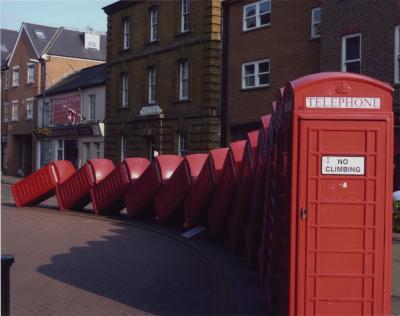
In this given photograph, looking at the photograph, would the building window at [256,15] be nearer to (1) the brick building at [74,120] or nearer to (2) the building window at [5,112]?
(1) the brick building at [74,120]

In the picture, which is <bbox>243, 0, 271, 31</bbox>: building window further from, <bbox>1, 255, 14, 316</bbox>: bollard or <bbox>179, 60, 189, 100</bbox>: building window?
<bbox>1, 255, 14, 316</bbox>: bollard

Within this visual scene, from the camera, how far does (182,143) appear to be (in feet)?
104

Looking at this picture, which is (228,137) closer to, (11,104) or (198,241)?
(198,241)

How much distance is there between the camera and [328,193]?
6.28 meters

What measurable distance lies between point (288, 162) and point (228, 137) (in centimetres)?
2242

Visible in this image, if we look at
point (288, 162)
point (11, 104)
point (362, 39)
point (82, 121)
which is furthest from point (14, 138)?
point (288, 162)

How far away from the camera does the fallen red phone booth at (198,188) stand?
14398 millimetres

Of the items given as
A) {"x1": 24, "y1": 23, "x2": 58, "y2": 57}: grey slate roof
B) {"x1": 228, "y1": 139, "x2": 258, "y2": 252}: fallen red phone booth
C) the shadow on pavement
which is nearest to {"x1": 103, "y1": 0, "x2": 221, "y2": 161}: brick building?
{"x1": 24, "y1": 23, "x2": 58, "y2": 57}: grey slate roof

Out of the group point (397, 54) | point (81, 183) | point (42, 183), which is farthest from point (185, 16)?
point (397, 54)

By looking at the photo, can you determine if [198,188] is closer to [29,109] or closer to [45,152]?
[45,152]

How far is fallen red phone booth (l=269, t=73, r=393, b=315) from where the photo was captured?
6250 mm

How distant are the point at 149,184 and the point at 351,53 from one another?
8.83 meters

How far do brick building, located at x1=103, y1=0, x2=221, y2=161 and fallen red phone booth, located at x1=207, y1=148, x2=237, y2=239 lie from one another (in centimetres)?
1507

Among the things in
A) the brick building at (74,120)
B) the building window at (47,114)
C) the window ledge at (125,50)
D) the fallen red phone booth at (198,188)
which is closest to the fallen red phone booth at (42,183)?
the fallen red phone booth at (198,188)
